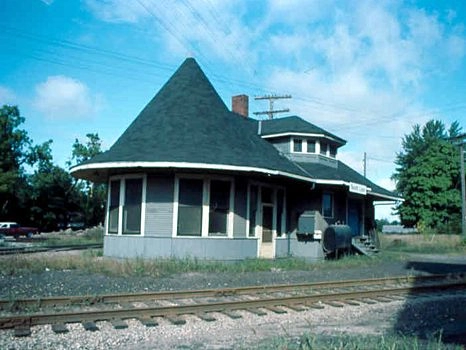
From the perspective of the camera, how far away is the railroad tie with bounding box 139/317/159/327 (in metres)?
7.76

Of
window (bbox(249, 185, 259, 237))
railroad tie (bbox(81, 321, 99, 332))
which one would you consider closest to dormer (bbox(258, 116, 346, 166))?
window (bbox(249, 185, 259, 237))

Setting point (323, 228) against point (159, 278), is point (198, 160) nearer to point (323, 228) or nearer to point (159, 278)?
point (159, 278)

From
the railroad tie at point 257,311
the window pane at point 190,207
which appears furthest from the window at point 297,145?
the railroad tie at point 257,311

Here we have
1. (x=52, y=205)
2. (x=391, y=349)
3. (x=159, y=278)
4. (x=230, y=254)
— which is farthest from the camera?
(x=52, y=205)

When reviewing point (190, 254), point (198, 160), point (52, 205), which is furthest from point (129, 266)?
point (52, 205)

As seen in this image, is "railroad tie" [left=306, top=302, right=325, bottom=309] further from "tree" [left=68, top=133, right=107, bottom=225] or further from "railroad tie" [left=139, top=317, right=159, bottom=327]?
"tree" [left=68, top=133, right=107, bottom=225]

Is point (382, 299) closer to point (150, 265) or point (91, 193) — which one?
point (150, 265)

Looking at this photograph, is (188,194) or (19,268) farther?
(188,194)

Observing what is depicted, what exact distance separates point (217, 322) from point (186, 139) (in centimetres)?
1000

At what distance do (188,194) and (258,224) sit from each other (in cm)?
342

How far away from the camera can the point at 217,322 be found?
27.0 ft

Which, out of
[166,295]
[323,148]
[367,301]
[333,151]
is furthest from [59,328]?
[333,151]

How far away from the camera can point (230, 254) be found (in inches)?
673

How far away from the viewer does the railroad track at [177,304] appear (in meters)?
7.66
